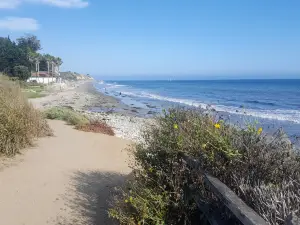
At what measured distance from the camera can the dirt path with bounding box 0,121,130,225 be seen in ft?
15.0

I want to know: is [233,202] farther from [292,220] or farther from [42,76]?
[42,76]

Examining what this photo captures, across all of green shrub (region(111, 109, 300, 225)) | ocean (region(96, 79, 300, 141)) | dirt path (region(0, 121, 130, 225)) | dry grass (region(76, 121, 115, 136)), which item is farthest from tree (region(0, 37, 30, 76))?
green shrub (region(111, 109, 300, 225))

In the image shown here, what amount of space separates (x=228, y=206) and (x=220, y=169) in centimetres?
67

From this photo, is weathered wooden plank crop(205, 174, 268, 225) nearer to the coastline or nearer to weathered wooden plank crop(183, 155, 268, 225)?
weathered wooden plank crop(183, 155, 268, 225)

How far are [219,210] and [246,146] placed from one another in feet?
2.49

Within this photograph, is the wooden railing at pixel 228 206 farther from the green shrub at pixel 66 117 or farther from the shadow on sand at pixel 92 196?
the green shrub at pixel 66 117

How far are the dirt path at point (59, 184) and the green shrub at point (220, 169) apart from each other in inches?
52.4

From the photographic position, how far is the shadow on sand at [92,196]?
14.8 feet

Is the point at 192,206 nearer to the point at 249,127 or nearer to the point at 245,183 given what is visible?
the point at 245,183

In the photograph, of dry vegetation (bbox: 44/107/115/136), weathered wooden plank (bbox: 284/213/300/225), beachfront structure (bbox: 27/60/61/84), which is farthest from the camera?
beachfront structure (bbox: 27/60/61/84)

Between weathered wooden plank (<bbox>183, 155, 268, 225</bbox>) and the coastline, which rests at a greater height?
weathered wooden plank (<bbox>183, 155, 268, 225</bbox>)

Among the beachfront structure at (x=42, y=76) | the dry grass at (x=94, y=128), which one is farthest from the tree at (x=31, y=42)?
the dry grass at (x=94, y=128)

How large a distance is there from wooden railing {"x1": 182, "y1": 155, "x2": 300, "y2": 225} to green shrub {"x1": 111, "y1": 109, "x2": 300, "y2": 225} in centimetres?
9

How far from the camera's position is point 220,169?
10.4 feet
